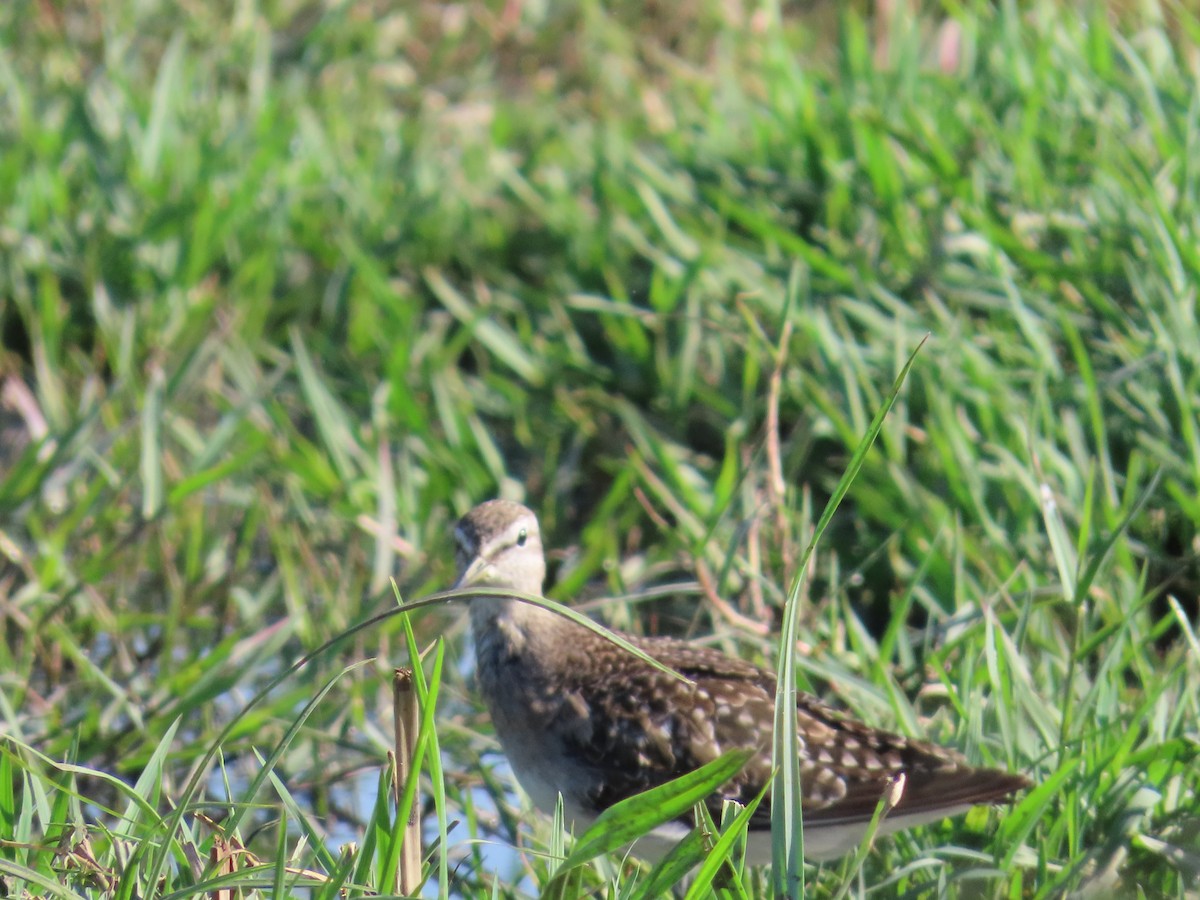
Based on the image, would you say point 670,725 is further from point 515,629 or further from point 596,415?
point 596,415

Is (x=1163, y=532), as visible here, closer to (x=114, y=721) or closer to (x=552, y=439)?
(x=552, y=439)

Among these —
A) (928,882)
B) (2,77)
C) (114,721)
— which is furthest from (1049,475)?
(2,77)

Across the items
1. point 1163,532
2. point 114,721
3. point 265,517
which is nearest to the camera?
point 114,721

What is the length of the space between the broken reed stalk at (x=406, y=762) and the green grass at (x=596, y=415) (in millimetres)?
50

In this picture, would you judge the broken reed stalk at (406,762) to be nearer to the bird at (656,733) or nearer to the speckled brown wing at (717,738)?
the bird at (656,733)

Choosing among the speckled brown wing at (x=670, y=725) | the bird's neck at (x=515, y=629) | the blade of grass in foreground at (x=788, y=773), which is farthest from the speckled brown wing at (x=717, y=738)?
the blade of grass in foreground at (x=788, y=773)

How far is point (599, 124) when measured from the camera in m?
7.76

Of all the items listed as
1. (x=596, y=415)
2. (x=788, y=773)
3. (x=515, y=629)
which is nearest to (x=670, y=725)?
(x=515, y=629)

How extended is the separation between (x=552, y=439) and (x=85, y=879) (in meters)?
3.05

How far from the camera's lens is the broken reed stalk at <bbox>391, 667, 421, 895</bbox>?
2.52m

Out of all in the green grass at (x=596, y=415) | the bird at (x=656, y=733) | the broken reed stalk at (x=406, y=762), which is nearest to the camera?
the broken reed stalk at (x=406, y=762)

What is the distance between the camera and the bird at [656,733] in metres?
3.37

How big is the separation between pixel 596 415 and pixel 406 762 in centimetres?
317

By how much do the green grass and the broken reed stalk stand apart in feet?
0.16
